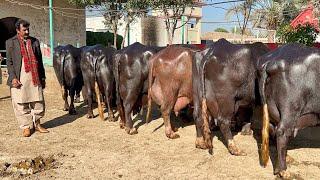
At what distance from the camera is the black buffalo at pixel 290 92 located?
4520mm

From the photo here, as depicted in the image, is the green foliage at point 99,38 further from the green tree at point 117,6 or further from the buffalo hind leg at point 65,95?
the buffalo hind leg at point 65,95

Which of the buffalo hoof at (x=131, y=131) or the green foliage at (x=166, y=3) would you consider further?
the green foliage at (x=166, y=3)

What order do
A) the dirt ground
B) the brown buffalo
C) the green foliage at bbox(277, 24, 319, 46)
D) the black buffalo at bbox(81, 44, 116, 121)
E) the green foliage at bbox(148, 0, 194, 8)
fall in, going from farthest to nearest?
the green foliage at bbox(148, 0, 194, 8) → the green foliage at bbox(277, 24, 319, 46) → the black buffalo at bbox(81, 44, 116, 121) → the brown buffalo → the dirt ground

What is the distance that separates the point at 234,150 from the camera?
5.53 m

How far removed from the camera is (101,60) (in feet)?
26.0

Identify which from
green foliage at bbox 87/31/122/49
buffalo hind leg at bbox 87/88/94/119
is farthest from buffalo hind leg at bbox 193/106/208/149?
green foliage at bbox 87/31/122/49

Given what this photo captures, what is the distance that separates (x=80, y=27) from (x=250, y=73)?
15.9 meters

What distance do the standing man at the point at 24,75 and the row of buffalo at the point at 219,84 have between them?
1.41 m

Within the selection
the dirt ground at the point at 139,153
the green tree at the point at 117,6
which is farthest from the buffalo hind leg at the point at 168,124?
the green tree at the point at 117,6

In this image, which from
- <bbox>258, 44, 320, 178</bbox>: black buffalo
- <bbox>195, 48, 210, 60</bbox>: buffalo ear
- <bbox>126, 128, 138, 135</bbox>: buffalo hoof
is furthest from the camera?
<bbox>126, 128, 138, 135</bbox>: buffalo hoof

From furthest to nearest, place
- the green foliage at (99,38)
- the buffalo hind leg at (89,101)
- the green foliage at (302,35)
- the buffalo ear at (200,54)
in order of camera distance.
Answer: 1. the green foliage at (99,38)
2. the green foliage at (302,35)
3. the buffalo hind leg at (89,101)
4. the buffalo ear at (200,54)

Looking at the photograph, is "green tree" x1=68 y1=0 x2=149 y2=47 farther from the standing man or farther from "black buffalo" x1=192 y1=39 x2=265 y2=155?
"black buffalo" x1=192 y1=39 x2=265 y2=155

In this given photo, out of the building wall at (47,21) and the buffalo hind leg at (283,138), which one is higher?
the building wall at (47,21)

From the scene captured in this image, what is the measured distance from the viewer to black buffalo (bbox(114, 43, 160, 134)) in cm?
693
